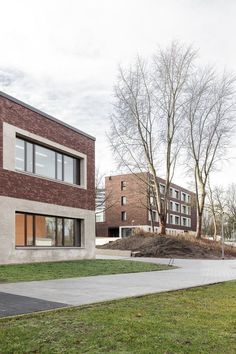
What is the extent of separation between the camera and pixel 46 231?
892 inches

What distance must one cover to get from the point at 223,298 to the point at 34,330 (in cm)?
542

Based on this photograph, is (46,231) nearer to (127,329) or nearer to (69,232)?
(69,232)

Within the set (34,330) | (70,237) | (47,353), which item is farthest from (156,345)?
(70,237)

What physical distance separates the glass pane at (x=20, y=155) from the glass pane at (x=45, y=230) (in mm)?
2800

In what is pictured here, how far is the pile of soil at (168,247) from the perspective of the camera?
32688 mm

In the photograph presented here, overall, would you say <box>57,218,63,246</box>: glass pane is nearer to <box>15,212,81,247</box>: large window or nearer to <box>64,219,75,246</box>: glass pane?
<box>15,212,81,247</box>: large window

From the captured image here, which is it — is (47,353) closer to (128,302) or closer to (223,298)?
(128,302)

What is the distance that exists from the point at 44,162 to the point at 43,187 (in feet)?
4.57

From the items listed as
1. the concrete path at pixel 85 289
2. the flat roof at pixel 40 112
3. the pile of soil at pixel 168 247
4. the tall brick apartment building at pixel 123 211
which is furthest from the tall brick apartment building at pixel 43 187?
the tall brick apartment building at pixel 123 211

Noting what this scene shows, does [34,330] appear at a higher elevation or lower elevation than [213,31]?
Answer: lower

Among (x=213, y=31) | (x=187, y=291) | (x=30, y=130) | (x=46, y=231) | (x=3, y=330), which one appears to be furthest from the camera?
(x=46, y=231)

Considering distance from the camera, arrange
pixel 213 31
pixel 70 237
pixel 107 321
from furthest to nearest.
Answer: pixel 70 237 < pixel 213 31 < pixel 107 321

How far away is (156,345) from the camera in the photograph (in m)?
5.49

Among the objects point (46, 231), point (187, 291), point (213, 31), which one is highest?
point (213, 31)
